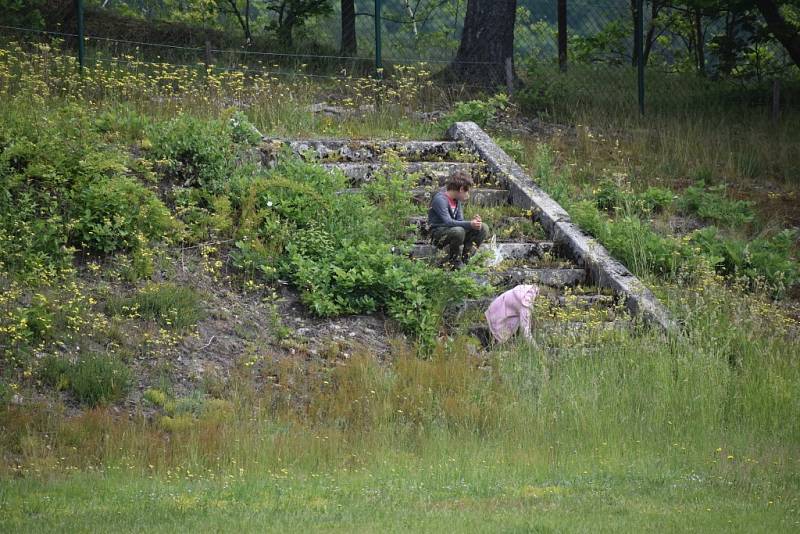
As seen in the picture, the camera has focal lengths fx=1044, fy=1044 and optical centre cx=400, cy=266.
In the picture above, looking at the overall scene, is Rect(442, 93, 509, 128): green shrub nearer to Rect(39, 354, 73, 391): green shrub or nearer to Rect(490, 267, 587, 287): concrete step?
Rect(490, 267, 587, 287): concrete step

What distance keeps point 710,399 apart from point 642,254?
3095mm

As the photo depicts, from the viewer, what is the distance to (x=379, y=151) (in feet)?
43.9

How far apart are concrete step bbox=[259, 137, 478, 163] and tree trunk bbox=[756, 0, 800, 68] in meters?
6.83

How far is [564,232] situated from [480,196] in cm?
133

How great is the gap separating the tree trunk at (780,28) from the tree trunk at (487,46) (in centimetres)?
436

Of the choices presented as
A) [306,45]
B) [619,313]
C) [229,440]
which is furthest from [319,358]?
[306,45]

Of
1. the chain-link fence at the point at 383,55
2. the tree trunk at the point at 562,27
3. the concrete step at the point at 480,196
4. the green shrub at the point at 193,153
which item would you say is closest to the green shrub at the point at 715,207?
the concrete step at the point at 480,196

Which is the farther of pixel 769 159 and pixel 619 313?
pixel 769 159

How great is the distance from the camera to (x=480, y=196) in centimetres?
1288

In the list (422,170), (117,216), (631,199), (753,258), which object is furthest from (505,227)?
(117,216)

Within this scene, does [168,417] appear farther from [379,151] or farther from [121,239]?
[379,151]

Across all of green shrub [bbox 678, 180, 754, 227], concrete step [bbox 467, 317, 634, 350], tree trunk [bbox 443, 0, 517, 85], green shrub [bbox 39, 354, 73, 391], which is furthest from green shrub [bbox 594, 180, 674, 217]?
green shrub [bbox 39, 354, 73, 391]

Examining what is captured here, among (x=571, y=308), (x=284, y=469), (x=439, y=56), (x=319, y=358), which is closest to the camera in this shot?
(x=284, y=469)

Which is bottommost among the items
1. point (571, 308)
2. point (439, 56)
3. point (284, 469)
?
point (284, 469)
